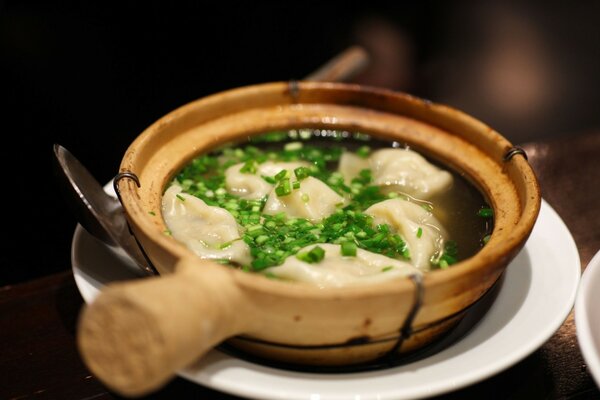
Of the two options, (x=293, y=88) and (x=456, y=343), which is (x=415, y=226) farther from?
(x=293, y=88)

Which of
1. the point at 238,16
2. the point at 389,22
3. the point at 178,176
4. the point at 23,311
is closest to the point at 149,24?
the point at 238,16

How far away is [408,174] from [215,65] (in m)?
2.77

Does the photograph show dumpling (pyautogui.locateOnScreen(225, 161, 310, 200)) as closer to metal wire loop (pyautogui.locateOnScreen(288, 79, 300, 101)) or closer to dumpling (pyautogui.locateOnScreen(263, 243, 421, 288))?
metal wire loop (pyautogui.locateOnScreen(288, 79, 300, 101))

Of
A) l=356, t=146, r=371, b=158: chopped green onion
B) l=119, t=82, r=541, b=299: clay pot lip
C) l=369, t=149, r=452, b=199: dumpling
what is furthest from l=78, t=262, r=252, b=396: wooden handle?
l=356, t=146, r=371, b=158: chopped green onion

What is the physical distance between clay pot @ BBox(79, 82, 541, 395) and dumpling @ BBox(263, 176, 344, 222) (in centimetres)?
38

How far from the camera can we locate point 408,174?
246 cm

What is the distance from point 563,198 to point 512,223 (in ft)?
3.08

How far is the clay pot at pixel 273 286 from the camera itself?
1389 mm

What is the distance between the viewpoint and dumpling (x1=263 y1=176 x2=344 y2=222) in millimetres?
2229

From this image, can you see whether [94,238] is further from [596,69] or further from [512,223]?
[596,69]

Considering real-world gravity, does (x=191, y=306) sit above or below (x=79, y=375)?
above

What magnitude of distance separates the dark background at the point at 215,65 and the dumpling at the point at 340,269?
157 centimetres

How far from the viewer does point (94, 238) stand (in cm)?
218

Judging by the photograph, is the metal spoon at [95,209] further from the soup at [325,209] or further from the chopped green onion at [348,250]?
the chopped green onion at [348,250]
